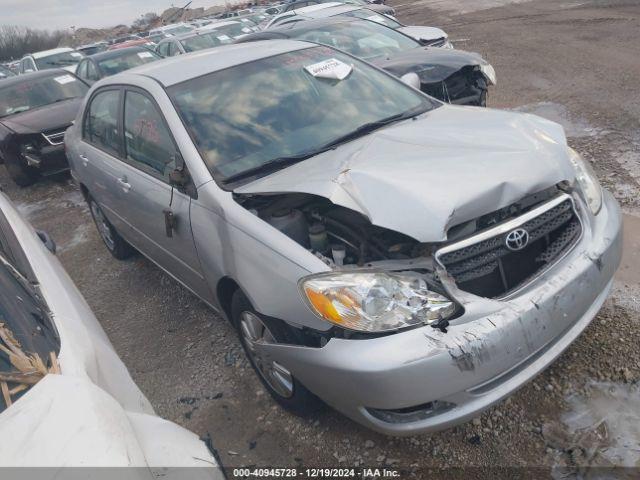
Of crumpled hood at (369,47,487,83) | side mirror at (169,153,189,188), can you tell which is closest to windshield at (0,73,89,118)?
crumpled hood at (369,47,487,83)

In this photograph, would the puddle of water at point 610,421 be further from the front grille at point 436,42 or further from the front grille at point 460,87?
the front grille at point 436,42

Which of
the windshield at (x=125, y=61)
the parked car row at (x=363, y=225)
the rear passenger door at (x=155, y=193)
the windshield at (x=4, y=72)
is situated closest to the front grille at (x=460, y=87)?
the parked car row at (x=363, y=225)

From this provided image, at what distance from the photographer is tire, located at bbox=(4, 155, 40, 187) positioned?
7.37 meters

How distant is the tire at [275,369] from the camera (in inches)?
92.7

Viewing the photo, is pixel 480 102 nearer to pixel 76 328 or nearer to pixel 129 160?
pixel 129 160

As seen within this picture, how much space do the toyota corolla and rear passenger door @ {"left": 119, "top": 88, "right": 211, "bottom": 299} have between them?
2cm

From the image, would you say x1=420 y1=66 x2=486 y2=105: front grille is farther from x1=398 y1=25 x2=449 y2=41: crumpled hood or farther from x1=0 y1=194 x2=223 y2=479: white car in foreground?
x1=0 y1=194 x2=223 y2=479: white car in foreground

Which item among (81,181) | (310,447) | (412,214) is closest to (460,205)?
(412,214)

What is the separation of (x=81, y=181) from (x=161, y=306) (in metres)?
1.55

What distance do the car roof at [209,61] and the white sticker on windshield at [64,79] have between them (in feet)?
18.9

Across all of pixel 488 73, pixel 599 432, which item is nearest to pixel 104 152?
pixel 599 432

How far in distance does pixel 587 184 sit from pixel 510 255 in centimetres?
77

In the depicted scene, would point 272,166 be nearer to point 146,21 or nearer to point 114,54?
point 114,54

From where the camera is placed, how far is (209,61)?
11.0 feet
